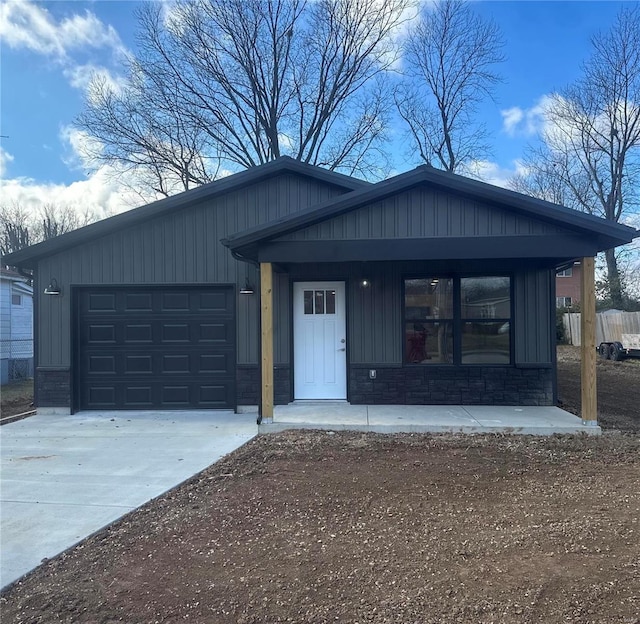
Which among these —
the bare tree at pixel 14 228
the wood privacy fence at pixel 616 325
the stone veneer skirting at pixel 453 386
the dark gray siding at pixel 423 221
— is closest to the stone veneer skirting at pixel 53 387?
the dark gray siding at pixel 423 221

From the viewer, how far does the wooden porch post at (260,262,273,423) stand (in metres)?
6.46

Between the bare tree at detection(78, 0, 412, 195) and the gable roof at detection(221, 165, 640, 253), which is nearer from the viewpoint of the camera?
the gable roof at detection(221, 165, 640, 253)

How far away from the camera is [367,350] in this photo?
25.8 feet

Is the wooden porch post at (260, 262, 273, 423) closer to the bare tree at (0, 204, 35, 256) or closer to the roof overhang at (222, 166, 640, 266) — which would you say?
the roof overhang at (222, 166, 640, 266)

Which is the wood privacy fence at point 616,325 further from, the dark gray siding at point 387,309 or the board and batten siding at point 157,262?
the board and batten siding at point 157,262

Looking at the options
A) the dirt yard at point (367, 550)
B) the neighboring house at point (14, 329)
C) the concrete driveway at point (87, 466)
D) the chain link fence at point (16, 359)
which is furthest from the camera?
the neighboring house at point (14, 329)

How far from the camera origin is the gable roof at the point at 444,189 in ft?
19.6

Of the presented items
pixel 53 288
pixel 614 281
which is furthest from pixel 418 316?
pixel 614 281

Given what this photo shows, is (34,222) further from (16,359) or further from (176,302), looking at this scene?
(176,302)

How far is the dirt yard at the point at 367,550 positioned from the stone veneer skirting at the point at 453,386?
2.70 meters

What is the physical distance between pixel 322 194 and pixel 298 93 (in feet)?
48.6

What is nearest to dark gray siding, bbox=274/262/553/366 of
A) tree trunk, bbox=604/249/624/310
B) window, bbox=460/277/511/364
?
window, bbox=460/277/511/364

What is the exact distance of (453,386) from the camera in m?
7.74

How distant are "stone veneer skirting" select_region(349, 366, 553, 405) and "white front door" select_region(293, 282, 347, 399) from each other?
1.18 ft
